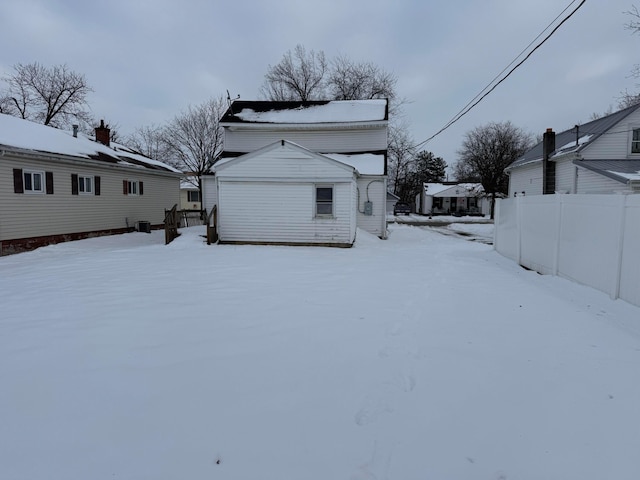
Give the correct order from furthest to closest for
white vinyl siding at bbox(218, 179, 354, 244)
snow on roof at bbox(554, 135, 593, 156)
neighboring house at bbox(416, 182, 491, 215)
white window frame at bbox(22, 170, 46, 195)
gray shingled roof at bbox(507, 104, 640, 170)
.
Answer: neighboring house at bbox(416, 182, 491, 215)
snow on roof at bbox(554, 135, 593, 156)
gray shingled roof at bbox(507, 104, 640, 170)
white vinyl siding at bbox(218, 179, 354, 244)
white window frame at bbox(22, 170, 46, 195)

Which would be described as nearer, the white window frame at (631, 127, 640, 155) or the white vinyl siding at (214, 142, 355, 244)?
Result: the white vinyl siding at (214, 142, 355, 244)

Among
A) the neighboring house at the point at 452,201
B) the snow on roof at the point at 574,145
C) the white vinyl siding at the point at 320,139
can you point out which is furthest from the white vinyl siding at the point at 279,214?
the neighboring house at the point at 452,201

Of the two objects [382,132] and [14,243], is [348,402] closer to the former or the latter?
[14,243]

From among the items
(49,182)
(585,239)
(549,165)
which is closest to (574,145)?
(549,165)

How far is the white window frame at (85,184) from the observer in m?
16.5

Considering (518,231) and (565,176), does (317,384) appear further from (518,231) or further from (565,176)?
(565,176)

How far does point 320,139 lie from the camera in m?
20.0

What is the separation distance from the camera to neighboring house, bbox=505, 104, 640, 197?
16906 mm

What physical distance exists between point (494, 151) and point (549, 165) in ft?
95.1

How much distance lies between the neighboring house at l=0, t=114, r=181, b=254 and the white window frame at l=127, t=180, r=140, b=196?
0.01 metres

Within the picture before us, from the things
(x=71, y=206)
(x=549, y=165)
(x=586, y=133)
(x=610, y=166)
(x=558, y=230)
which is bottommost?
(x=558, y=230)

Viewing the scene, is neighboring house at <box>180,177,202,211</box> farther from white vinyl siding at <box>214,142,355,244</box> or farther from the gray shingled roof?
the gray shingled roof

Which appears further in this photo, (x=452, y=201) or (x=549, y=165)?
(x=452, y=201)

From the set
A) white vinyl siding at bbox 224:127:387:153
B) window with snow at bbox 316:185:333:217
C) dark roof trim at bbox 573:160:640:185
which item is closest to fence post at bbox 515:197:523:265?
window with snow at bbox 316:185:333:217
